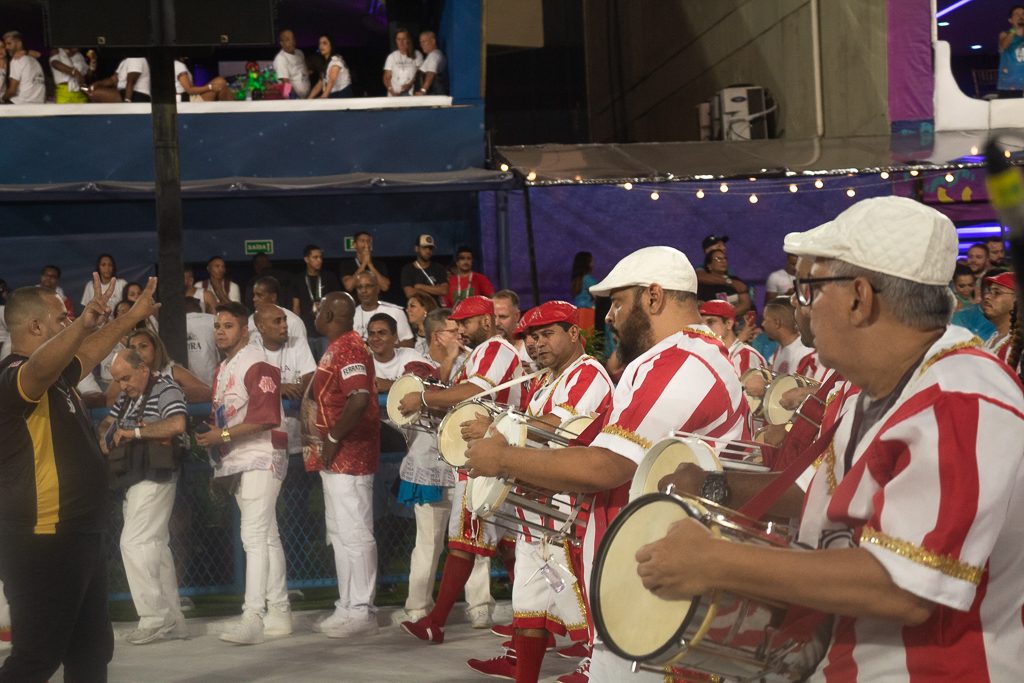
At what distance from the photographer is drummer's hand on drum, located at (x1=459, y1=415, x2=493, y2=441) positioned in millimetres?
6453

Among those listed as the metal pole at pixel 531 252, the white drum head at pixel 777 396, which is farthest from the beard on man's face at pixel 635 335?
the metal pole at pixel 531 252

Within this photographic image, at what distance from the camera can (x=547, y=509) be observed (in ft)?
16.5

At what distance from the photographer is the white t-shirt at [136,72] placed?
17.5m

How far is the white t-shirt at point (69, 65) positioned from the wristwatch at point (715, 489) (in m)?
16.3

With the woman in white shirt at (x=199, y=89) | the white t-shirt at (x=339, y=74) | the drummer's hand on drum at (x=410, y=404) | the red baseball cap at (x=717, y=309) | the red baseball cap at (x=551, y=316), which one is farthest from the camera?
the white t-shirt at (x=339, y=74)

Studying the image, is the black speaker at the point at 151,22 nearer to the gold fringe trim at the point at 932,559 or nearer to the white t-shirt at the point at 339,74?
the gold fringe trim at the point at 932,559

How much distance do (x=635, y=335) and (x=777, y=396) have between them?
4913mm

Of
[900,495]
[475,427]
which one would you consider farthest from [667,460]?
[475,427]

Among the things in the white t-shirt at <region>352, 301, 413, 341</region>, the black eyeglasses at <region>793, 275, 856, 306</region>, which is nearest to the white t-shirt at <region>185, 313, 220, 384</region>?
the white t-shirt at <region>352, 301, 413, 341</region>

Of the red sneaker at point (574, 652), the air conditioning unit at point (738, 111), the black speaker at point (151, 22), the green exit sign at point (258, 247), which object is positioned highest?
the air conditioning unit at point (738, 111)

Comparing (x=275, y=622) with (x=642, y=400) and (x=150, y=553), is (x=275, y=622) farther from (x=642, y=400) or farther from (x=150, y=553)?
(x=642, y=400)

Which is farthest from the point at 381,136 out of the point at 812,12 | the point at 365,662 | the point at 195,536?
the point at 365,662

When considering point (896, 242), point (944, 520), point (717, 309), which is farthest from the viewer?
point (717, 309)

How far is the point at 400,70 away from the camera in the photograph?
17.9 meters
